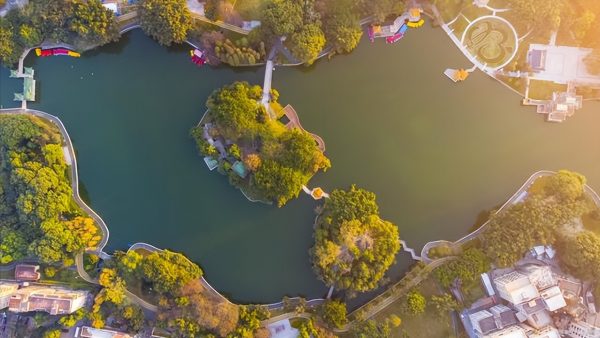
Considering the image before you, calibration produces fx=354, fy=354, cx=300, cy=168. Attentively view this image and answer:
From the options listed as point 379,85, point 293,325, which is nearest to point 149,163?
point 293,325

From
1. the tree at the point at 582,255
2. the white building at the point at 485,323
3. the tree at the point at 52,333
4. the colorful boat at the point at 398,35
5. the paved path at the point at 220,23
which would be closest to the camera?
the tree at the point at 582,255

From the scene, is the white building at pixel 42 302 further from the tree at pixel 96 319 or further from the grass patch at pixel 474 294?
the grass patch at pixel 474 294

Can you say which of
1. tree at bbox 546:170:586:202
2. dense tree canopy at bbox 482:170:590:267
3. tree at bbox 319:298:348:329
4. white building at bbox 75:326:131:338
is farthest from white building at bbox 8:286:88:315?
tree at bbox 546:170:586:202

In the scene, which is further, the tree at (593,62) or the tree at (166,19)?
the tree at (593,62)

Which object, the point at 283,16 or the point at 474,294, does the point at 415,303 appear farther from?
the point at 283,16

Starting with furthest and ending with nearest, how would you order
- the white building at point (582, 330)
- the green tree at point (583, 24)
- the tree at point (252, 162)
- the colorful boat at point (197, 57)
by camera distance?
1. the colorful boat at point (197, 57)
2. the green tree at point (583, 24)
3. the tree at point (252, 162)
4. the white building at point (582, 330)

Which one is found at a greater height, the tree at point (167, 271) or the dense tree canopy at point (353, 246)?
the dense tree canopy at point (353, 246)

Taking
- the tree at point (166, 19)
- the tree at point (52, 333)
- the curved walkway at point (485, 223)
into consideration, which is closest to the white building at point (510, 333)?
the curved walkway at point (485, 223)

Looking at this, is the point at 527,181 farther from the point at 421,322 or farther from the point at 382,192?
the point at 421,322

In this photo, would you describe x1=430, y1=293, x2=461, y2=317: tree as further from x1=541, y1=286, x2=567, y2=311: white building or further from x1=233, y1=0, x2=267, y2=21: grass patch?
x1=233, y1=0, x2=267, y2=21: grass patch
